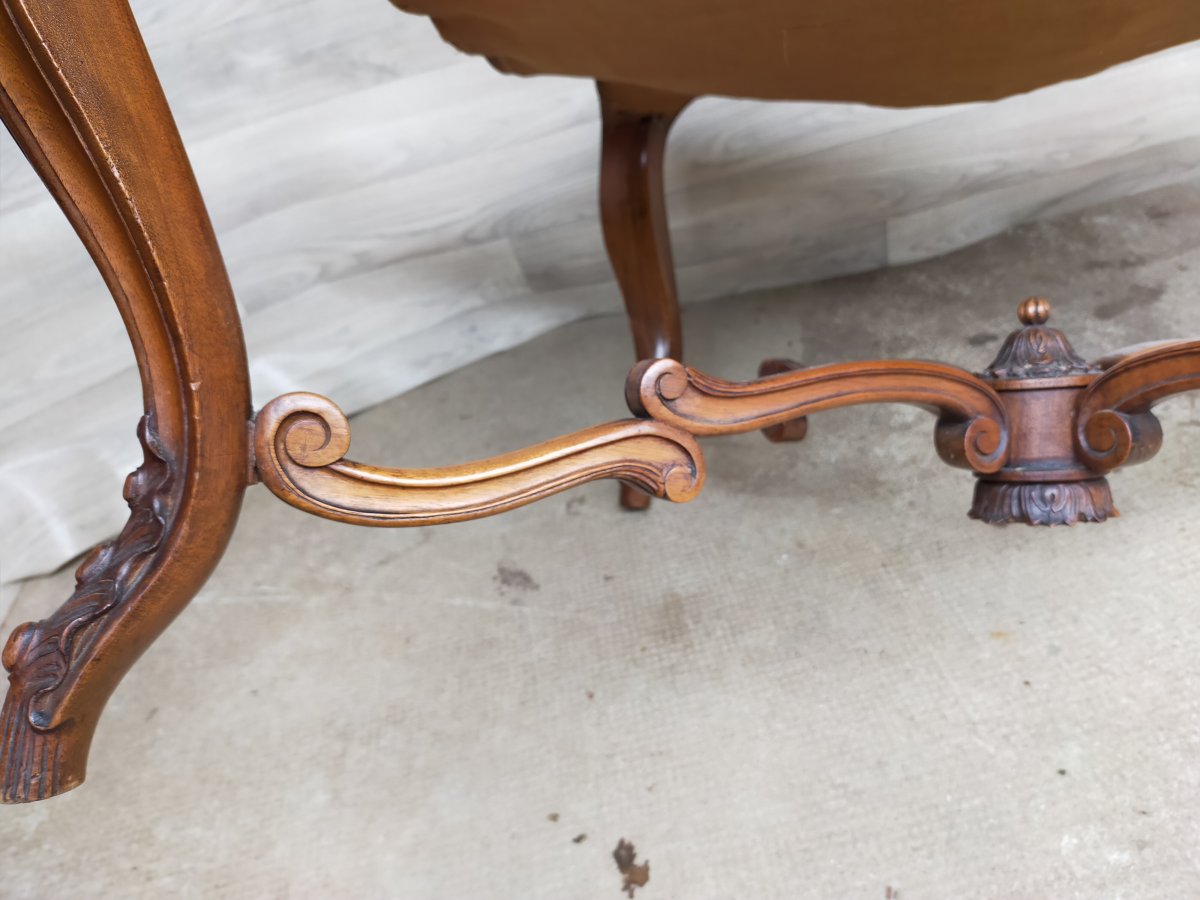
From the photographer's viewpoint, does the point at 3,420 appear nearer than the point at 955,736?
No

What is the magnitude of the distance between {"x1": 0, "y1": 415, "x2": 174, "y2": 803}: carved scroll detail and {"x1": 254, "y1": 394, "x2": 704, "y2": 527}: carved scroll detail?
0.05 metres

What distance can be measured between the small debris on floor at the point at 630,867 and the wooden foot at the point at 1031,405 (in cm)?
26

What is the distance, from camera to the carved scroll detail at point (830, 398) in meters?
0.47

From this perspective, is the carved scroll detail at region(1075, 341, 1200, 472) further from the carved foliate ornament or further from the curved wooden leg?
the curved wooden leg

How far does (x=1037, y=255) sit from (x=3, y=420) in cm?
114

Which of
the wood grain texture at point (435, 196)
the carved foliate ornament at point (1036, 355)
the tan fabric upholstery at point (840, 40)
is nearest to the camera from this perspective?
the tan fabric upholstery at point (840, 40)

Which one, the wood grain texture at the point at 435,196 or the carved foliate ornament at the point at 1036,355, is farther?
the wood grain texture at the point at 435,196

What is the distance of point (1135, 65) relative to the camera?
114cm

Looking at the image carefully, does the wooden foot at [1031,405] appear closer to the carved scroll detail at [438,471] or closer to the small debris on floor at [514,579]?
the carved scroll detail at [438,471]

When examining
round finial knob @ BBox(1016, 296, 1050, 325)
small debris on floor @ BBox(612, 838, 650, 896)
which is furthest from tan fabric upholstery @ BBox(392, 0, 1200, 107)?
small debris on floor @ BBox(612, 838, 650, 896)

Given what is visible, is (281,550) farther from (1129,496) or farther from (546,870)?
(1129,496)

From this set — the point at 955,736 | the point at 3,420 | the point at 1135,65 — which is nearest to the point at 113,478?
the point at 3,420

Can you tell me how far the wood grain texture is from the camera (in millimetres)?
969

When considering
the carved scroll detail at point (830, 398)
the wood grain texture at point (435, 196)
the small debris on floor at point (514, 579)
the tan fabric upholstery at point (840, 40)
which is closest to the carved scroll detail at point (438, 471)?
the carved scroll detail at point (830, 398)
